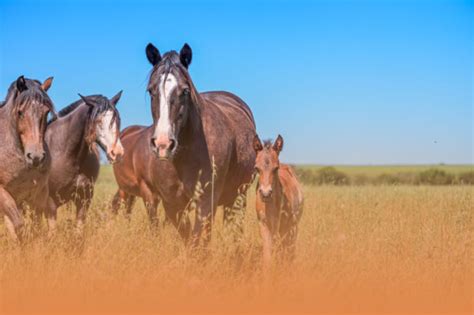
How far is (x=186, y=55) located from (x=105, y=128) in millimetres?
2396

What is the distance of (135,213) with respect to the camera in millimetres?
10570

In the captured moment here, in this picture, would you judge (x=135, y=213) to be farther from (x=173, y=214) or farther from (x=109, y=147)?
(x=173, y=214)

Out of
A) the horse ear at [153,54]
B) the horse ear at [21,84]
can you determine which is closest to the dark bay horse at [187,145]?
the horse ear at [153,54]

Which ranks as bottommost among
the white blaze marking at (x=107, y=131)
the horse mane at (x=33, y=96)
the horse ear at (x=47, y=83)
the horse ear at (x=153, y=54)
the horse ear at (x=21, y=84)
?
the white blaze marking at (x=107, y=131)

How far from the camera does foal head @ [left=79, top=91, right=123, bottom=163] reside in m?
8.00

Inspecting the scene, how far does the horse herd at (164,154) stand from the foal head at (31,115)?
1 centimetres

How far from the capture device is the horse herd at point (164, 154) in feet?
19.5

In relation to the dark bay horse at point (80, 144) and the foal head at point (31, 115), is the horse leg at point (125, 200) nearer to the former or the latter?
the dark bay horse at point (80, 144)

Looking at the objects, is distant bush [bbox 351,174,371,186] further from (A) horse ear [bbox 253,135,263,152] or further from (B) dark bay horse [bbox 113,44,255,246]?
(A) horse ear [bbox 253,135,263,152]

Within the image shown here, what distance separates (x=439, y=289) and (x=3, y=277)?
427 cm

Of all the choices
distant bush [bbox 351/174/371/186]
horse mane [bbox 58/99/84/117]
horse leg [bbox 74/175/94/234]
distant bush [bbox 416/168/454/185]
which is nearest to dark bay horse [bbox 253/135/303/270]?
horse leg [bbox 74/175/94/234]

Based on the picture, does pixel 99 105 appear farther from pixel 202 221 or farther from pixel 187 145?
pixel 202 221

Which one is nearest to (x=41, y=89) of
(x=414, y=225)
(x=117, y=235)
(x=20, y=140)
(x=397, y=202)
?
(x=20, y=140)

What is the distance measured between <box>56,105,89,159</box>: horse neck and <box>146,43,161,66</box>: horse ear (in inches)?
101
